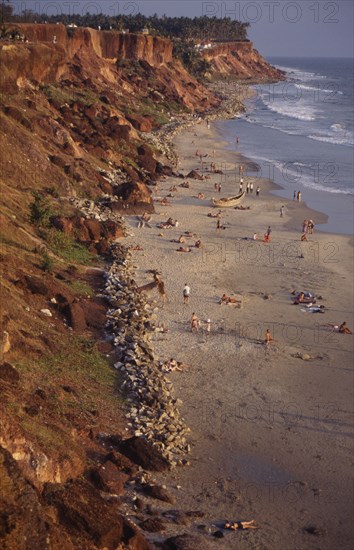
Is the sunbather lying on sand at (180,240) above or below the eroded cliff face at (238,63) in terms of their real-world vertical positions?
below

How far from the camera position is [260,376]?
816 inches

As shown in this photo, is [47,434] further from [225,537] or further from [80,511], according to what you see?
[225,537]

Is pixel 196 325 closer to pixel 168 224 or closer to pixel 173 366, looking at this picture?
pixel 173 366

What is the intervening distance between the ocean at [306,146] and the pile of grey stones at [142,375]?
16419 millimetres

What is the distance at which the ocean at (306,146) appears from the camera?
44.6 m

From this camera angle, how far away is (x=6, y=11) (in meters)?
75.1

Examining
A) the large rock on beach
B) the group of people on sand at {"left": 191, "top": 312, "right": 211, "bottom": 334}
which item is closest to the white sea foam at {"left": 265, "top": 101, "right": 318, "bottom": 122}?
the group of people on sand at {"left": 191, "top": 312, "right": 211, "bottom": 334}

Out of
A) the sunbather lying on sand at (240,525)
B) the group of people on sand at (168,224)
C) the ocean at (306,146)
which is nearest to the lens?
the sunbather lying on sand at (240,525)

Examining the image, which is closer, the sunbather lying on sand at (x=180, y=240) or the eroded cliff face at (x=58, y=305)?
the eroded cliff face at (x=58, y=305)

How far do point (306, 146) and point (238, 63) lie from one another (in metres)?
108

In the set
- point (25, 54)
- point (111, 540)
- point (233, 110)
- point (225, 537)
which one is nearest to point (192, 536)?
point (225, 537)

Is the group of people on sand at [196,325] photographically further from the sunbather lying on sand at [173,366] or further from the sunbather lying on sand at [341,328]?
the sunbather lying on sand at [341,328]

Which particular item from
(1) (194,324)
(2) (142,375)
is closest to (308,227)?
(1) (194,324)

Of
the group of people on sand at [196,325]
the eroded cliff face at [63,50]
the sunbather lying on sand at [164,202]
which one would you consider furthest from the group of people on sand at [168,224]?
the eroded cliff face at [63,50]
